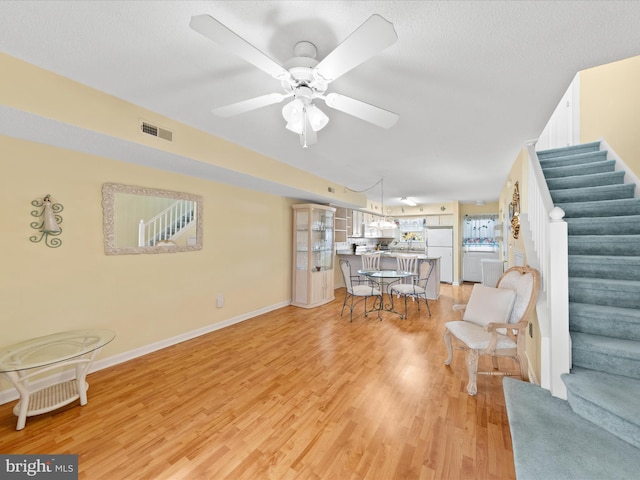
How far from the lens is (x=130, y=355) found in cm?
290

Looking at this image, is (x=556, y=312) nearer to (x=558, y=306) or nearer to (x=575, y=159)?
(x=558, y=306)

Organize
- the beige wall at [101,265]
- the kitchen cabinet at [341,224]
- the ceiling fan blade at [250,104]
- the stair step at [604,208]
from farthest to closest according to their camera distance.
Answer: the kitchen cabinet at [341,224] < the stair step at [604,208] < the beige wall at [101,265] < the ceiling fan blade at [250,104]

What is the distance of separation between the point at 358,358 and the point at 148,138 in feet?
10.1

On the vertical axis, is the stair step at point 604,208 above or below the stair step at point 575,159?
below

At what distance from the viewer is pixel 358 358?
291 centimetres

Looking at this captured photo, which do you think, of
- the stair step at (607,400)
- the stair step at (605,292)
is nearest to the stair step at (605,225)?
the stair step at (605,292)

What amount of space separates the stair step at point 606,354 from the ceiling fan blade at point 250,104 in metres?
2.42

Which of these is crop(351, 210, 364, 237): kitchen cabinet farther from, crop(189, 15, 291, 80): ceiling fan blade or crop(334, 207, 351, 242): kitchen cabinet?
crop(189, 15, 291, 80): ceiling fan blade

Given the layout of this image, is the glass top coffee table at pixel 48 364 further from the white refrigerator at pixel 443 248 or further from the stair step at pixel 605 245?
the white refrigerator at pixel 443 248

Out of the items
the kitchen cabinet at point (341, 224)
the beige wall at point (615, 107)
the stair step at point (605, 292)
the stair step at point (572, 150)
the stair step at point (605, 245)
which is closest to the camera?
the stair step at point (605, 292)

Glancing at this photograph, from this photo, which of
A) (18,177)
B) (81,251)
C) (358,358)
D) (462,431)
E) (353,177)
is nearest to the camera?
(462,431)

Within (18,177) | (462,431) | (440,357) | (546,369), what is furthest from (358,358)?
(18,177)

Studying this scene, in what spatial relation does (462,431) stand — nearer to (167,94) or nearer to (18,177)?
(167,94)

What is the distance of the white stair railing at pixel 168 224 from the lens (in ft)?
10.1
